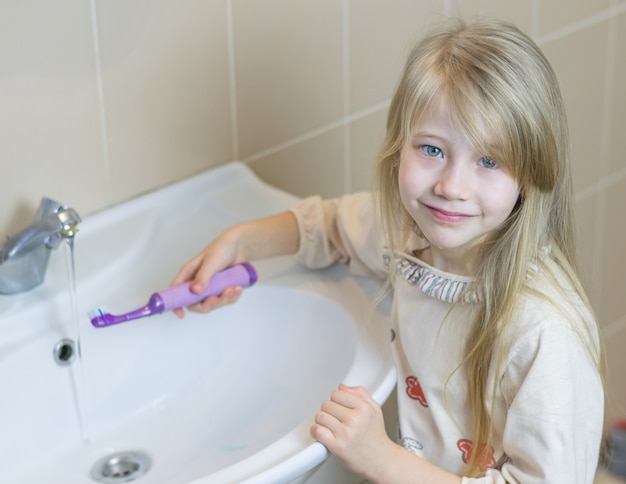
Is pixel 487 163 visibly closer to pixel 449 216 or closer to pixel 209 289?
pixel 449 216

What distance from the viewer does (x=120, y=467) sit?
1.14 metres

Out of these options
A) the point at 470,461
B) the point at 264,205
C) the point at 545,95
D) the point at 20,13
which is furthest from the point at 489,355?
the point at 20,13

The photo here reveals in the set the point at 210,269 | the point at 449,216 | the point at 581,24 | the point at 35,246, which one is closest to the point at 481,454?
the point at 449,216

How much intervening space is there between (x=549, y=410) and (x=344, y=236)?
0.35 m

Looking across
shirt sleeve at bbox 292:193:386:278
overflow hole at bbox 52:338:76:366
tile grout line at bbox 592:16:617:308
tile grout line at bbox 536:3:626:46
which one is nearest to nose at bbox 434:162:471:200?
shirt sleeve at bbox 292:193:386:278

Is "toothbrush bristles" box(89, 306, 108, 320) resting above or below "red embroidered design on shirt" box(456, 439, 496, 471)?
above

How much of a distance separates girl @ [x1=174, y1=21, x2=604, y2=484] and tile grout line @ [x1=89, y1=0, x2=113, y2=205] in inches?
13.1

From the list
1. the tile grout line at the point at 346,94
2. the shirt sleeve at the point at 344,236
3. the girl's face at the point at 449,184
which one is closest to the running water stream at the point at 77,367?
the shirt sleeve at the point at 344,236

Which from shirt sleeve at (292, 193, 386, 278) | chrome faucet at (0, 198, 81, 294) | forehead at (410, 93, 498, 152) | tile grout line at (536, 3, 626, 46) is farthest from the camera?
tile grout line at (536, 3, 626, 46)

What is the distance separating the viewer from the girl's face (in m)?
0.98

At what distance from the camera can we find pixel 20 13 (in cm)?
111

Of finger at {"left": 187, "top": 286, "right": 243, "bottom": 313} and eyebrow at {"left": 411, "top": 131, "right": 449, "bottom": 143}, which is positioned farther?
finger at {"left": 187, "top": 286, "right": 243, "bottom": 313}

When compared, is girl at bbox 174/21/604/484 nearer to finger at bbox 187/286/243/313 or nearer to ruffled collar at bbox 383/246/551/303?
ruffled collar at bbox 383/246/551/303

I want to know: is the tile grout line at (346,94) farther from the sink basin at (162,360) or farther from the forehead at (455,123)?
the forehead at (455,123)
